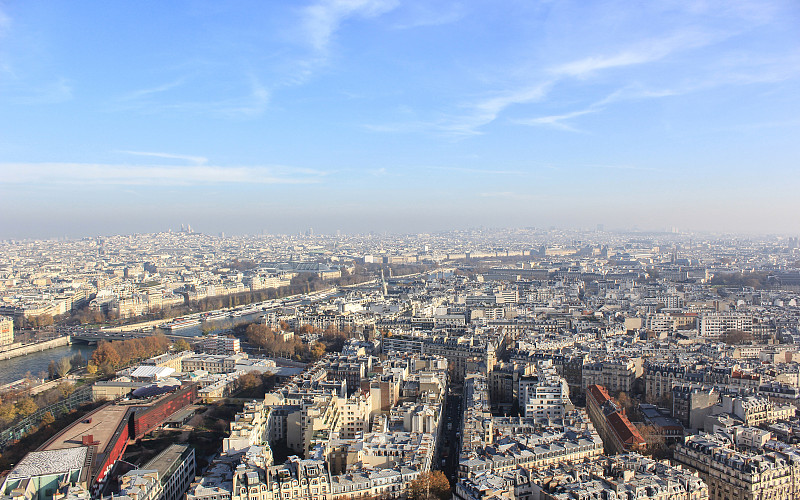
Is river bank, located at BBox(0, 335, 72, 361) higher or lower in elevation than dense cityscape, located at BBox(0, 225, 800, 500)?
lower

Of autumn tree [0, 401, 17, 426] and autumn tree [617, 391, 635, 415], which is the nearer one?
autumn tree [617, 391, 635, 415]

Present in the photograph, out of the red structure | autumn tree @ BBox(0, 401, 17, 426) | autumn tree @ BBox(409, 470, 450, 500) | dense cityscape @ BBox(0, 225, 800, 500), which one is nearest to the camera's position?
autumn tree @ BBox(409, 470, 450, 500)

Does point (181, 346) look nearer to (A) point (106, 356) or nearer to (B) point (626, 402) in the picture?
(A) point (106, 356)

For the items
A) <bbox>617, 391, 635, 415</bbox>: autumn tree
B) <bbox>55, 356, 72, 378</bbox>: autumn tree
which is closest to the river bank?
<bbox>55, 356, 72, 378</bbox>: autumn tree

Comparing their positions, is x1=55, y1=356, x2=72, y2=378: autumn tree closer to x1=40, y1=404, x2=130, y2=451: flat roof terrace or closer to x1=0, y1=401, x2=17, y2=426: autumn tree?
x1=0, y1=401, x2=17, y2=426: autumn tree

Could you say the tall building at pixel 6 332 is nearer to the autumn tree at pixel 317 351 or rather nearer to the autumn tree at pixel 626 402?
the autumn tree at pixel 317 351

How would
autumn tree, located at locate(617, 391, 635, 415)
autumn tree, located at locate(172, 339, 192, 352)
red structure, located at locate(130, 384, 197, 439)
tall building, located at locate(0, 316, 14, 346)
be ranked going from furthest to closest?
tall building, located at locate(0, 316, 14, 346)
autumn tree, located at locate(172, 339, 192, 352)
autumn tree, located at locate(617, 391, 635, 415)
red structure, located at locate(130, 384, 197, 439)
